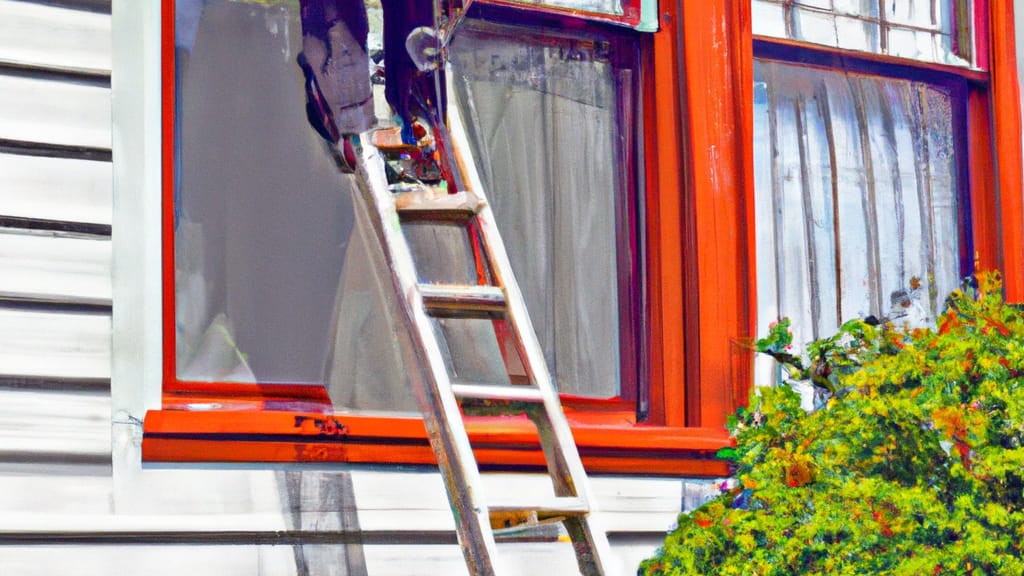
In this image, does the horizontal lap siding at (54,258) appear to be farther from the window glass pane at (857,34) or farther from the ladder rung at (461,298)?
the window glass pane at (857,34)

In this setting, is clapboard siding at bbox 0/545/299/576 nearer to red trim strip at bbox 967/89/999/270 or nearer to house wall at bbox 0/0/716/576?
house wall at bbox 0/0/716/576

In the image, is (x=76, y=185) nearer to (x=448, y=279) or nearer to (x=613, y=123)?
(x=448, y=279)

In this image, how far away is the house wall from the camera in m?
3.63

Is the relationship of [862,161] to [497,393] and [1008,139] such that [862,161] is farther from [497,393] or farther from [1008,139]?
[497,393]

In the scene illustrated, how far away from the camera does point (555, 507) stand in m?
3.39

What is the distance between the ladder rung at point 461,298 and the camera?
11.6 feet

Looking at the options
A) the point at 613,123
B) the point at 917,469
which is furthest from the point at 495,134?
the point at 917,469

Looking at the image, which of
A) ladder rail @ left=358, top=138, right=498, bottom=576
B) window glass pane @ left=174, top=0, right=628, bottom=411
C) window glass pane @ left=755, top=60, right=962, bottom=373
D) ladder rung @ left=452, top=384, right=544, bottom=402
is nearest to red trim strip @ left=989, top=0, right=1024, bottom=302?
window glass pane @ left=755, top=60, right=962, bottom=373

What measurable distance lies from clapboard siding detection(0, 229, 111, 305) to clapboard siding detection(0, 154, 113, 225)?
66mm

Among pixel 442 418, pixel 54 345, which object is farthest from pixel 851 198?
pixel 54 345

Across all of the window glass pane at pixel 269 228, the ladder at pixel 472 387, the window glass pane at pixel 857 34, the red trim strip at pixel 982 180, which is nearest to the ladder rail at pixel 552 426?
the ladder at pixel 472 387

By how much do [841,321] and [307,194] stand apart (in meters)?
2.02

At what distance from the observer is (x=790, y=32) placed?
4977 mm

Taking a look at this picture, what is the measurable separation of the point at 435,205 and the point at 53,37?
3.78 ft
